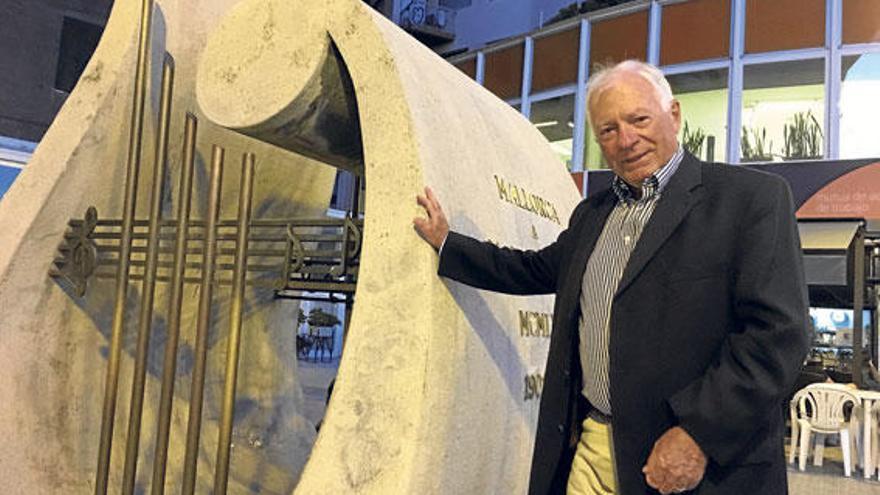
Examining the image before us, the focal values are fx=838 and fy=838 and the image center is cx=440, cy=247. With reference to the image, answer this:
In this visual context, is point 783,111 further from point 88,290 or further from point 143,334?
point 143,334

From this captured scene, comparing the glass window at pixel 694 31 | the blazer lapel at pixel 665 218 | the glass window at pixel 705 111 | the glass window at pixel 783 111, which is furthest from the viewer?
the glass window at pixel 705 111

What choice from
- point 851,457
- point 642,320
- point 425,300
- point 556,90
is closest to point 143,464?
point 425,300

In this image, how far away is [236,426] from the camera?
5.07 metres

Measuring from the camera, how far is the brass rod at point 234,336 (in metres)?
2.96

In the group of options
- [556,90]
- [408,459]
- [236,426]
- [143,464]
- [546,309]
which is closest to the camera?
[408,459]

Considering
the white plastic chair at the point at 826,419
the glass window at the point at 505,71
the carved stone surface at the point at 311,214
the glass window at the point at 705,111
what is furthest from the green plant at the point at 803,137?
the carved stone surface at the point at 311,214

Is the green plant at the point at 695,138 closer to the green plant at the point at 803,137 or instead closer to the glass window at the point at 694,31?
the glass window at the point at 694,31

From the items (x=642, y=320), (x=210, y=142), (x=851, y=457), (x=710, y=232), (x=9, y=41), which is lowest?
(x=851, y=457)

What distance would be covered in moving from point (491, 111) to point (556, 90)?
1481 cm

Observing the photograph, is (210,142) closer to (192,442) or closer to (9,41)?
(192,442)

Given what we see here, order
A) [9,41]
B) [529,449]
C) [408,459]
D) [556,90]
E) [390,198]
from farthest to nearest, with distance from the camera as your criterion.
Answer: [556,90], [9,41], [529,449], [390,198], [408,459]

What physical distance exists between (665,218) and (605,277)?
25 centimetres

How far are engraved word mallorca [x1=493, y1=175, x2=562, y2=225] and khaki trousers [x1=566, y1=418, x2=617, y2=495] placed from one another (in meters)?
1.38

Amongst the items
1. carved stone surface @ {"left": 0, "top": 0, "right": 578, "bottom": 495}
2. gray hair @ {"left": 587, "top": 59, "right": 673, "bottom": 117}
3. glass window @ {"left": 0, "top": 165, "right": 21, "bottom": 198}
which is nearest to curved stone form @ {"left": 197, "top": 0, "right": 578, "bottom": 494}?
carved stone surface @ {"left": 0, "top": 0, "right": 578, "bottom": 495}
